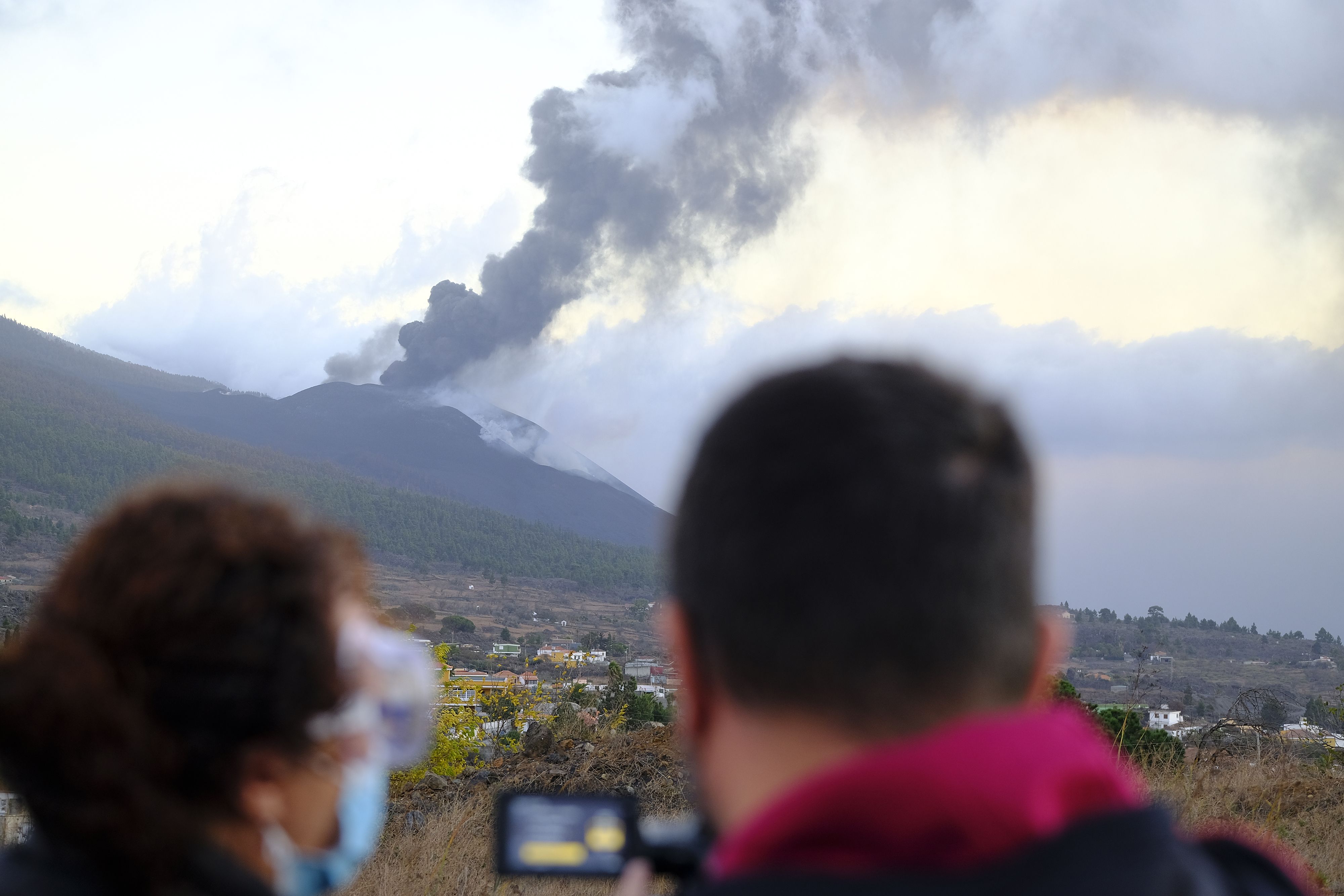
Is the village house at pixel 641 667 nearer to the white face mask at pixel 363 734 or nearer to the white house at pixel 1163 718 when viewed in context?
the white house at pixel 1163 718

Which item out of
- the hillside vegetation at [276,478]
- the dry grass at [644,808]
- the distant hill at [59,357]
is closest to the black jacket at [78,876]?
the dry grass at [644,808]

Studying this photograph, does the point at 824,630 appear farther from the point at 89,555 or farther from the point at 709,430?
the point at 89,555

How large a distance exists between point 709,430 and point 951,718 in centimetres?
30

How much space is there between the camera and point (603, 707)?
44.5ft

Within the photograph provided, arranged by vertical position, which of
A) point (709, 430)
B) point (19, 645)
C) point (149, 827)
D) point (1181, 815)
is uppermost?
point (709, 430)

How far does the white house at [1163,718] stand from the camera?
9617mm

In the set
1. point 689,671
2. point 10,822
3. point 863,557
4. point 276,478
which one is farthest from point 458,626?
point 863,557

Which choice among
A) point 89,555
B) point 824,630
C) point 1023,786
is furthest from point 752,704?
point 89,555

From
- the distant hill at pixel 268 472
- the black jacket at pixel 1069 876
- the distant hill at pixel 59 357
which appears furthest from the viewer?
the distant hill at pixel 59 357

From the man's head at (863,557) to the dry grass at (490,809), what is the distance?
13.2ft

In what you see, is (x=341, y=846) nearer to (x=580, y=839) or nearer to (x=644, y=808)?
(x=580, y=839)

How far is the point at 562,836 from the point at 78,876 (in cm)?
43

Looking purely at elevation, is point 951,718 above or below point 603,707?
above

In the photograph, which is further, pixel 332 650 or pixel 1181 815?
pixel 1181 815
